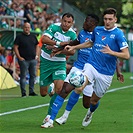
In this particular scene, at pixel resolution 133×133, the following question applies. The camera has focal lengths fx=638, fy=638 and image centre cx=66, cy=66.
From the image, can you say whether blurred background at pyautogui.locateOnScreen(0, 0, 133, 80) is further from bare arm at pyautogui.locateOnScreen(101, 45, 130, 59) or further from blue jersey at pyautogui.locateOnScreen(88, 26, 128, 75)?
bare arm at pyautogui.locateOnScreen(101, 45, 130, 59)

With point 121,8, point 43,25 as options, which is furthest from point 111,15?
point 121,8

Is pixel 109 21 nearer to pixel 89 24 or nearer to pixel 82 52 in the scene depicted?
pixel 89 24

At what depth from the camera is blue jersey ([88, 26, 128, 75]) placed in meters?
11.5

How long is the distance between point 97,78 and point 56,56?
203cm

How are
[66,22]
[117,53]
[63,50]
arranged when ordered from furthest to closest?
1. [66,22]
2. [63,50]
3. [117,53]

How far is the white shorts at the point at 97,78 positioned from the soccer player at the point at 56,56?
116 centimetres

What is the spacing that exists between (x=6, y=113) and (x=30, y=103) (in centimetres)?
261

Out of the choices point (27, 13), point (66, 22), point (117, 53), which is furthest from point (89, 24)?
point (27, 13)

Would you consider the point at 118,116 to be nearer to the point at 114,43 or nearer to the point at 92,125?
the point at 92,125

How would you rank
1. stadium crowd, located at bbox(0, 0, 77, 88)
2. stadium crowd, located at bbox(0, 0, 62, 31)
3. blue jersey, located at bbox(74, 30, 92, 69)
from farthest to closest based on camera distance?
1. stadium crowd, located at bbox(0, 0, 62, 31)
2. stadium crowd, located at bbox(0, 0, 77, 88)
3. blue jersey, located at bbox(74, 30, 92, 69)

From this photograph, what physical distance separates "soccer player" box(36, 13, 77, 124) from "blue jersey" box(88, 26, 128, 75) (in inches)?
47.2

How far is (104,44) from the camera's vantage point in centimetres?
1148

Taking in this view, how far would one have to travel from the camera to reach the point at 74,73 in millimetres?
10961

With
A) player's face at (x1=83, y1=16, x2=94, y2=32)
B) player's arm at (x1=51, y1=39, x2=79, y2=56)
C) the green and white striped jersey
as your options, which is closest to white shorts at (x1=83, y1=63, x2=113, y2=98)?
player's arm at (x1=51, y1=39, x2=79, y2=56)
